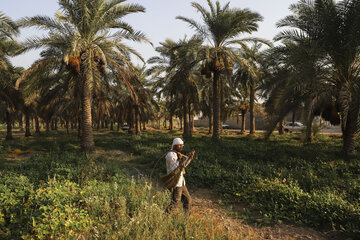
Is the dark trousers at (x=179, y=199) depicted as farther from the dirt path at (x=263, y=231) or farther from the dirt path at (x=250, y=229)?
the dirt path at (x=263, y=231)

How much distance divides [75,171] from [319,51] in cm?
1118

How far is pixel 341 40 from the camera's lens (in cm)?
1004

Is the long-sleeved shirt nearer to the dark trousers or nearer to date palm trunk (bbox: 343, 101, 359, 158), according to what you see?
the dark trousers

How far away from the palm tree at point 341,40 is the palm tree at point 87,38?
342 inches

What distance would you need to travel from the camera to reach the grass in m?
3.49

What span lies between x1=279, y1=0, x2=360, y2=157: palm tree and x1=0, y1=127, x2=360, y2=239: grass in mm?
2308

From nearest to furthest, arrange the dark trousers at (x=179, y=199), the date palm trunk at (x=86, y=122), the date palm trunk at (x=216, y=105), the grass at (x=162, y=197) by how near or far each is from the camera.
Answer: the grass at (x=162, y=197) → the dark trousers at (x=179, y=199) → the date palm trunk at (x=86, y=122) → the date palm trunk at (x=216, y=105)

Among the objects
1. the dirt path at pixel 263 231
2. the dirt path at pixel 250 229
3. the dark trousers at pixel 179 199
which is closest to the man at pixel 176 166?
the dark trousers at pixel 179 199

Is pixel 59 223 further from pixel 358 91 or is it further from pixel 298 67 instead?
pixel 358 91

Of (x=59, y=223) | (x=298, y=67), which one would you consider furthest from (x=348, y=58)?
(x=59, y=223)

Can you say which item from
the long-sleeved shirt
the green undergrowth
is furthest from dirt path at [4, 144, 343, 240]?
the long-sleeved shirt

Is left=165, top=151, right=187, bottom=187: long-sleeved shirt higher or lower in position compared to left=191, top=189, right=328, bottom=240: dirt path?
higher

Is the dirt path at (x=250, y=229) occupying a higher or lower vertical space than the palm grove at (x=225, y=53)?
lower

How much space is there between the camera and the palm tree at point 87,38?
421 inches
